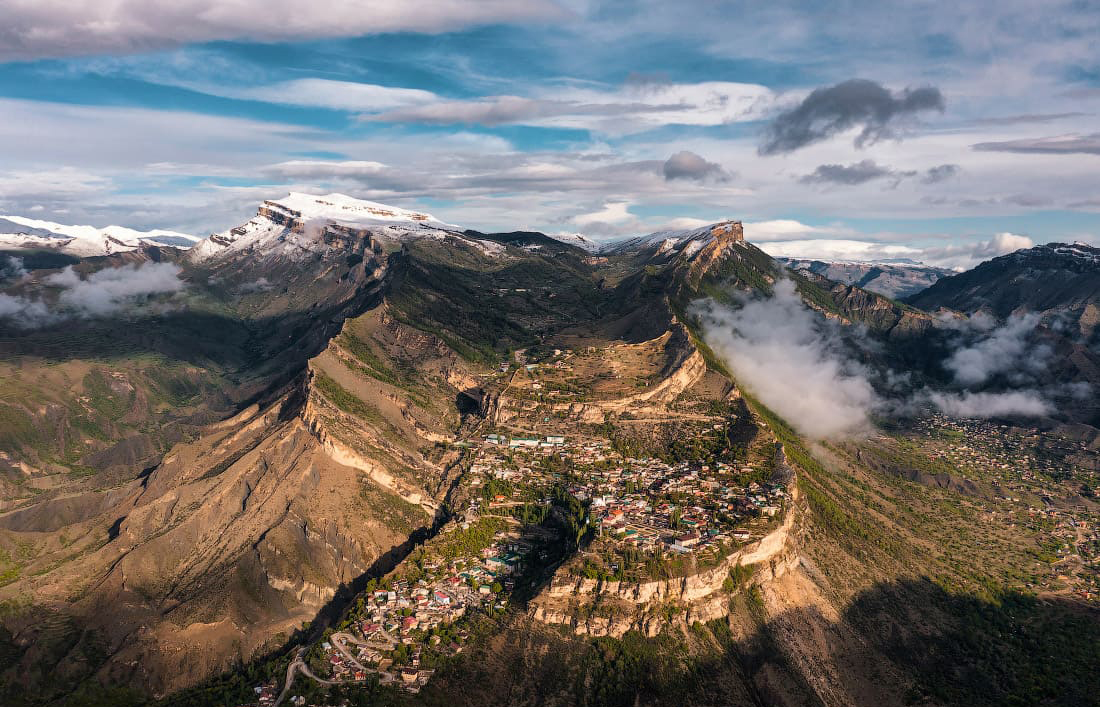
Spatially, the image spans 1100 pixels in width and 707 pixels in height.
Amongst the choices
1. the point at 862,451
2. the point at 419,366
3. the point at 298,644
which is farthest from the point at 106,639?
the point at 862,451

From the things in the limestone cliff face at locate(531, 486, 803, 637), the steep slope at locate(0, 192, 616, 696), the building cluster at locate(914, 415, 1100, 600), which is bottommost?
the steep slope at locate(0, 192, 616, 696)

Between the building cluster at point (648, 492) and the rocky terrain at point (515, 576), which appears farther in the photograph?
the building cluster at point (648, 492)

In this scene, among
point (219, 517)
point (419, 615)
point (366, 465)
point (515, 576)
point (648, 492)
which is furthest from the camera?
point (366, 465)

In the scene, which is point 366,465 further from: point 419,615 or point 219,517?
point 419,615

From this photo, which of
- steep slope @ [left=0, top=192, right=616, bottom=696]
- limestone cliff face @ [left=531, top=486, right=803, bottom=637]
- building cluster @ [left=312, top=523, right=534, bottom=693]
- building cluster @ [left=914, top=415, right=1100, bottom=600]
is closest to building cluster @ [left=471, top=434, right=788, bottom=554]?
limestone cliff face @ [left=531, top=486, right=803, bottom=637]

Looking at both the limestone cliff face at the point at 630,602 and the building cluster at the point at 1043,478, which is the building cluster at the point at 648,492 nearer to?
the limestone cliff face at the point at 630,602

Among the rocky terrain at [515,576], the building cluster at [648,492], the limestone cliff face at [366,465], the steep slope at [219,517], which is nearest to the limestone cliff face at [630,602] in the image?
the rocky terrain at [515,576]

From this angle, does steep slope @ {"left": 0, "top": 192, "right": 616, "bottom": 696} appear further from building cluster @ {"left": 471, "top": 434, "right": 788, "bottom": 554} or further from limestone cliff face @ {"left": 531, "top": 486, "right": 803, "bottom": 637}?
limestone cliff face @ {"left": 531, "top": 486, "right": 803, "bottom": 637}

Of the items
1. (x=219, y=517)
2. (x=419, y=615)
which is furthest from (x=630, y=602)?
(x=219, y=517)

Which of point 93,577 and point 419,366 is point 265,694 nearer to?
point 93,577
